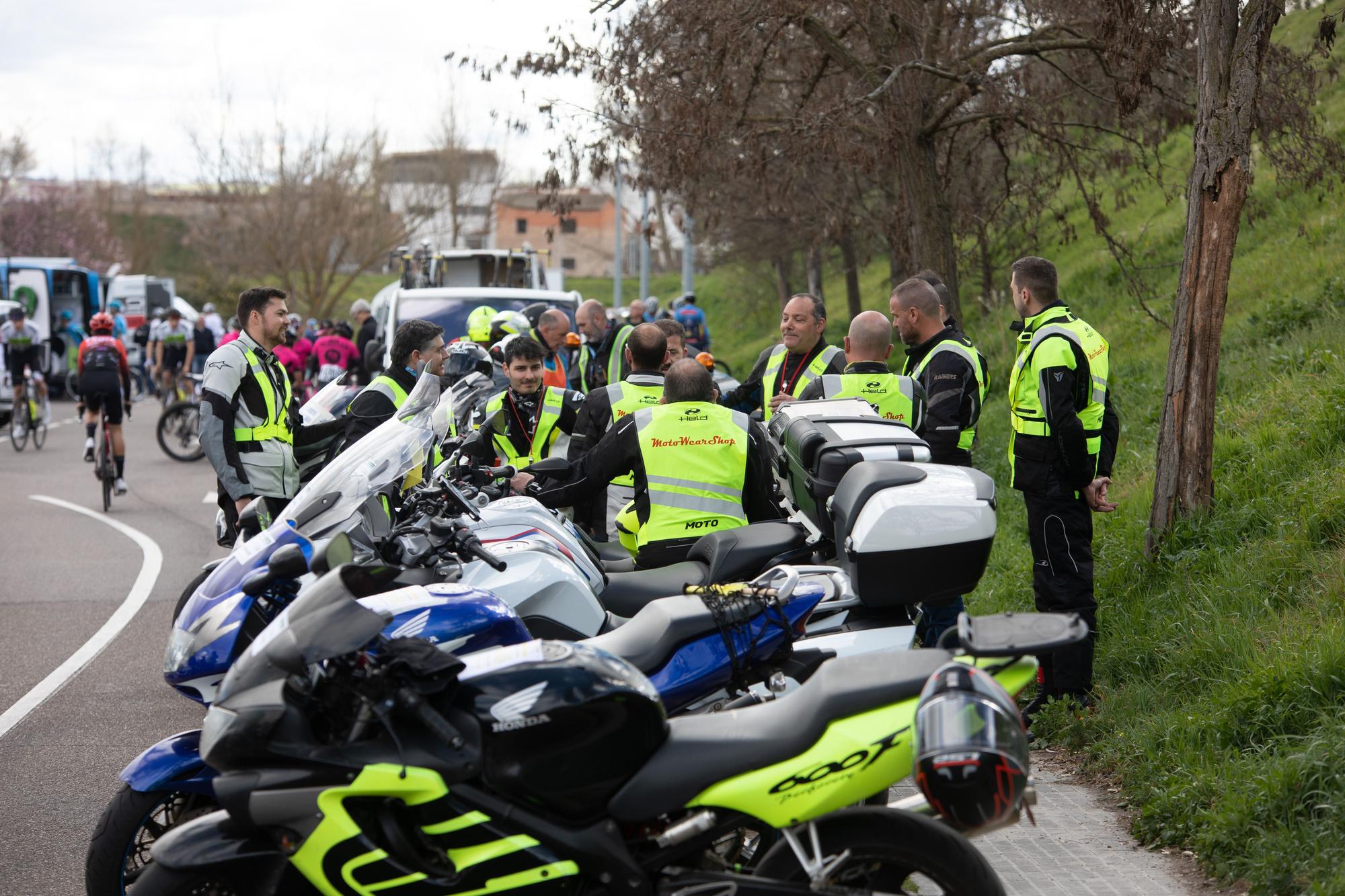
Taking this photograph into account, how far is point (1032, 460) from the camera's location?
6.35m

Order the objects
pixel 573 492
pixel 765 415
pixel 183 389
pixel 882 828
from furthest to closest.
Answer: pixel 183 389
pixel 765 415
pixel 573 492
pixel 882 828

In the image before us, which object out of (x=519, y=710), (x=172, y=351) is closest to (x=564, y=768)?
(x=519, y=710)

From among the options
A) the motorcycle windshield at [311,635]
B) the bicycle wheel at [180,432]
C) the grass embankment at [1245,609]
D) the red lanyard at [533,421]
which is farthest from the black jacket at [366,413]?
the bicycle wheel at [180,432]

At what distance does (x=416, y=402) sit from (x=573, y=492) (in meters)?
1.01

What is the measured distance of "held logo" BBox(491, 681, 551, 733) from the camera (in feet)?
10.7

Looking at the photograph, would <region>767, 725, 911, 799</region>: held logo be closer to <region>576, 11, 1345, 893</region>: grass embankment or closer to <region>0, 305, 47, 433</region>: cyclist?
<region>576, 11, 1345, 893</region>: grass embankment

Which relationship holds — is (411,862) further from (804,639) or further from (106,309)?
(106,309)

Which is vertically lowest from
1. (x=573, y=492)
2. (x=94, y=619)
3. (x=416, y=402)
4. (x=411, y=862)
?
(x=94, y=619)

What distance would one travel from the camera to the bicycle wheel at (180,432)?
18.1 m

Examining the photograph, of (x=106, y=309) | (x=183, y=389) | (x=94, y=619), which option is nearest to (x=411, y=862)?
(x=94, y=619)

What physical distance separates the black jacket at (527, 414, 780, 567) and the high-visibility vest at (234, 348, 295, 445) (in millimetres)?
2522

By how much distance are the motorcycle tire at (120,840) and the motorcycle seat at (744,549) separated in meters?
2.10

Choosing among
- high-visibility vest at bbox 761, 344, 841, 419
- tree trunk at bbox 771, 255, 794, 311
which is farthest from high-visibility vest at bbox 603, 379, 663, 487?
tree trunk at bbox 771, 255, 794, 311

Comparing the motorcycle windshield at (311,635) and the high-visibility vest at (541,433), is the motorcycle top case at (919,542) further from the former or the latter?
the high-visibility vest at (541,433)
